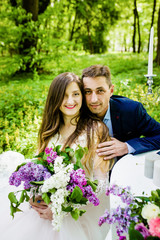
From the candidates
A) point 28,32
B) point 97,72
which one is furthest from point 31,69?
point 97,72

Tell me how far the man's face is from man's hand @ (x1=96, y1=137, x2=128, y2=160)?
20.5 inches

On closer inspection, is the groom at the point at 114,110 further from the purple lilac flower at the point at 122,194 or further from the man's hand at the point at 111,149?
the purple lilac flower at the point at 122,194

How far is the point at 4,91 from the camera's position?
18.5 ft

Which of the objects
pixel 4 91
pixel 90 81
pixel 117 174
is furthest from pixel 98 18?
pixel 117 174

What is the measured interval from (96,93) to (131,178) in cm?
115

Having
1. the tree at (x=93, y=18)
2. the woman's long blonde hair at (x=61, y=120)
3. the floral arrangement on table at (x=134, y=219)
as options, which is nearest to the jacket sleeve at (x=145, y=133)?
the woman's long blonde hair at (x=61, y=120)

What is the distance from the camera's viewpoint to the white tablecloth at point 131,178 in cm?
141

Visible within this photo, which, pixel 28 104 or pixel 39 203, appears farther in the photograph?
pixel 28 104

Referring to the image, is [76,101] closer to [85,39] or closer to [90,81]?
[90,81]

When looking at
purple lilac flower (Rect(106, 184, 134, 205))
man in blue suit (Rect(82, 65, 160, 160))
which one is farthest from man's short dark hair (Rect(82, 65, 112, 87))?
purple lilac flower (Rect(106, 184, 134, 205))

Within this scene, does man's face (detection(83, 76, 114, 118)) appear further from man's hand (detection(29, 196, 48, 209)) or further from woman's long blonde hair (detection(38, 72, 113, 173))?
man's hand (detection(29, 196, 48, 209))

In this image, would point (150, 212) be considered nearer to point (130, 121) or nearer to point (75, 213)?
point (75, 213)

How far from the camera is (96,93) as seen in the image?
2.43 metres

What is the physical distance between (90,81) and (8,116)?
2.87 meters
